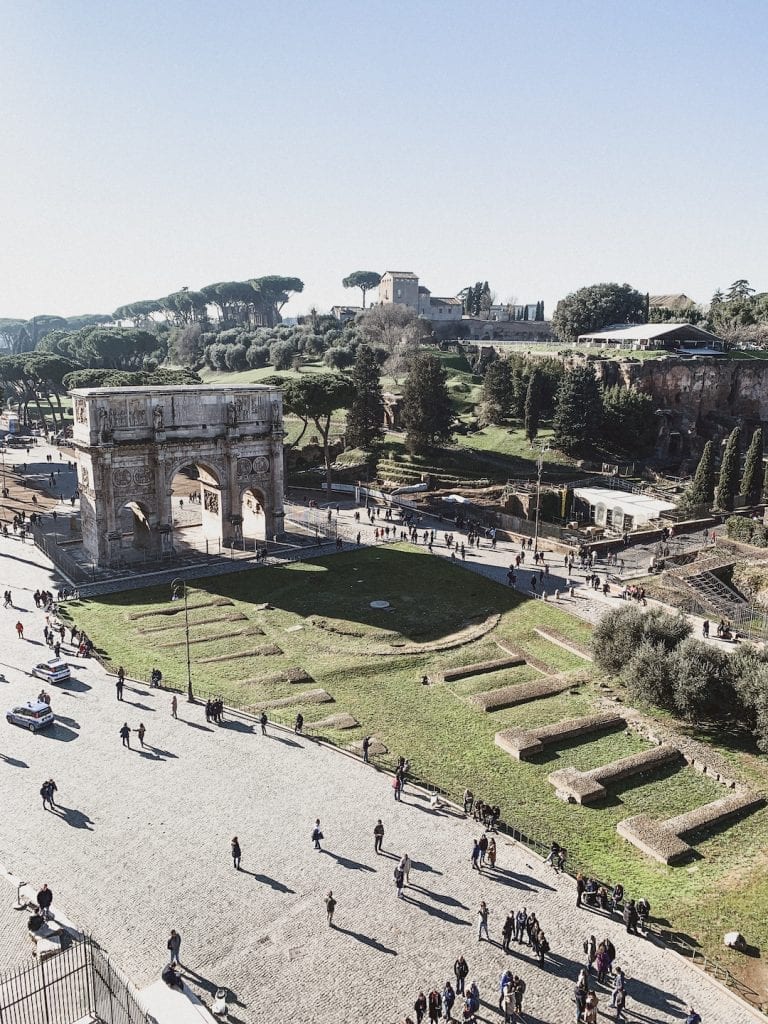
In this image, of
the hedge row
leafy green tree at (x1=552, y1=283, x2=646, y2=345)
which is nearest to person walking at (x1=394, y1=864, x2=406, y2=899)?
the hedge row

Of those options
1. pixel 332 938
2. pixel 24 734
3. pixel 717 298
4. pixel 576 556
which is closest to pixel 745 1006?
pixel 332 938

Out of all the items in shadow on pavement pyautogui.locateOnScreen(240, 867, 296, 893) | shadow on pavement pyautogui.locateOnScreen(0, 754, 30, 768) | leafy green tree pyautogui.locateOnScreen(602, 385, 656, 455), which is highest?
Result: leafy green tree pyautogui.locateOnScreen(602, 385, 656, 455)

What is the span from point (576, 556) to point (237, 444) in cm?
2380

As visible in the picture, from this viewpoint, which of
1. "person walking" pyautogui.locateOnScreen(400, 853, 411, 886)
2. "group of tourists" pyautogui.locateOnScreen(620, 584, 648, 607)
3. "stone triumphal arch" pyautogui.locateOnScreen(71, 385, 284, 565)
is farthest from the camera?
"stone triumphal arch" pyautogui.locateOnScreen(71, 385, 284, 565)

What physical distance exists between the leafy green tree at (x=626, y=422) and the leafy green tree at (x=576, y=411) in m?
3.59

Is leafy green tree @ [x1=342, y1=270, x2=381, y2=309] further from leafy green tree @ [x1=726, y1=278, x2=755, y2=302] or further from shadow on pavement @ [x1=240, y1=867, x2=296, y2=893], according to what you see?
shadow on pavement @ [x1=240, y1=867, x2=296, y2=893]

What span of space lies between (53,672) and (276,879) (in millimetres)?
16093

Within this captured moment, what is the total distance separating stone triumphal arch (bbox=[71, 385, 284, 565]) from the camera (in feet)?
152

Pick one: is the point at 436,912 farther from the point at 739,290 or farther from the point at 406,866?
the point at 739,290

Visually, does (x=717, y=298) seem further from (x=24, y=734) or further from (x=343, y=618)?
(x=24, y=734)

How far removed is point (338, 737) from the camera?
2798cm

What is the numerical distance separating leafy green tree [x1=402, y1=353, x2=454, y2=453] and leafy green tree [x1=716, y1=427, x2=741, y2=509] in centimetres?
2474

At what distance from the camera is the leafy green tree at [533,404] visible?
7375cm

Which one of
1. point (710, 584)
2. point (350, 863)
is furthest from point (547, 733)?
point (710, 584)
